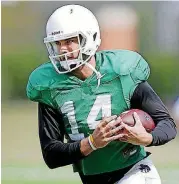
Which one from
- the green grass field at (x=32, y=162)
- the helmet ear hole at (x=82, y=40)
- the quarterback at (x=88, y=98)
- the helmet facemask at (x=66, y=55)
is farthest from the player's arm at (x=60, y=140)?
the green grass field at (x=32, y=162)

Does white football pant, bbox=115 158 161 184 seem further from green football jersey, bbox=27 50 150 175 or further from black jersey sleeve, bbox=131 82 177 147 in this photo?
black jersey sleeve, bbox=131 82 177 147

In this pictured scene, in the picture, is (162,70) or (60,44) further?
(162,70)

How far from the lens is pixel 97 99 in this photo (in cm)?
347

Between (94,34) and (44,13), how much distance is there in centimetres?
1138

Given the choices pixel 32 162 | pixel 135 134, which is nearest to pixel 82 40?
Answer: pixel 135 134

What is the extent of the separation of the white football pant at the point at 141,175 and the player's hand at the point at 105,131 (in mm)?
308

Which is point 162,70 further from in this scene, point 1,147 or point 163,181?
point 163,181

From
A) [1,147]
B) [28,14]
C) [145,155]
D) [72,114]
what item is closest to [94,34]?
[72,114]

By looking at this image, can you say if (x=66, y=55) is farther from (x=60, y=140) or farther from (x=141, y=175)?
(x=141, y=175)

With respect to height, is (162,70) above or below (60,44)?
below

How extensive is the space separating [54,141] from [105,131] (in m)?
0.35

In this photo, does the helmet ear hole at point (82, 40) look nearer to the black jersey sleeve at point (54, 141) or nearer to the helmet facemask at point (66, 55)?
the helmet facemask at point (66, 55)

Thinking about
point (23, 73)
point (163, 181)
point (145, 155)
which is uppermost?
point (145, 155)

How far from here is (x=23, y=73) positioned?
1557 cm
